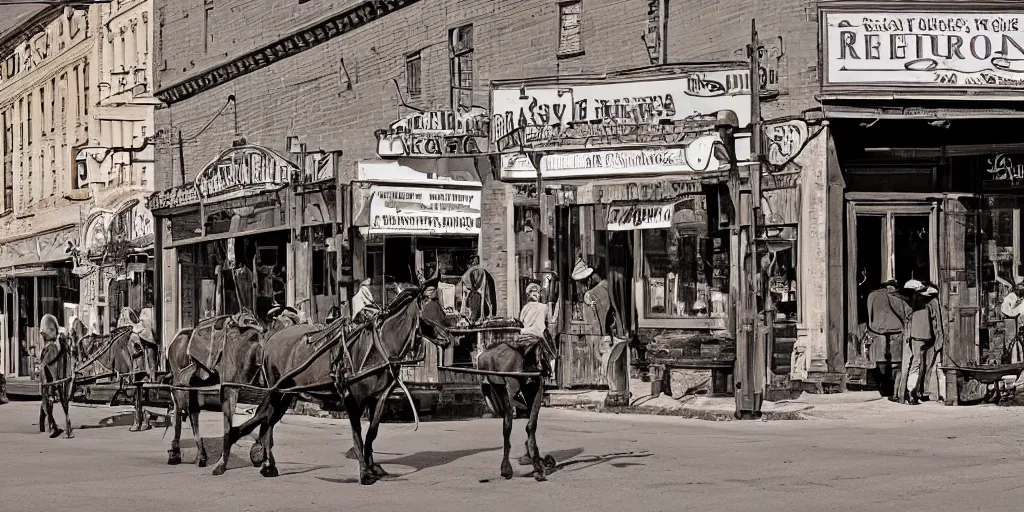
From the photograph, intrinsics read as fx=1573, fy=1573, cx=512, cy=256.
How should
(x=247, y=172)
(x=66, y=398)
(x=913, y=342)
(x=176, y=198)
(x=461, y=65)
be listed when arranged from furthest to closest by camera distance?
1. (x=176, y=198)
2. (x=247, y=172)
3. (x=461, y=65)
4. (x=913, y=342)
5. (x=66, y=398)

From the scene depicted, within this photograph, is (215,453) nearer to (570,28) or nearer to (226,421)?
(226,421)

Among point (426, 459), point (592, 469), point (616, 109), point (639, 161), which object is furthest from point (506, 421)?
point (616, 109)

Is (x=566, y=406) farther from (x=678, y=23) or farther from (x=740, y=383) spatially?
(x=678, y=23)

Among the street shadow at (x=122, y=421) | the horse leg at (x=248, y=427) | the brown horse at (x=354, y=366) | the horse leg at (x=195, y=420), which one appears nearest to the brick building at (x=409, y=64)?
the street shadow at (x=122, y=421)

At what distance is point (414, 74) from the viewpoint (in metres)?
32.6

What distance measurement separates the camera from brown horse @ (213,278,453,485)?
14.4 m

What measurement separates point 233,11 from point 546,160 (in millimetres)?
18629

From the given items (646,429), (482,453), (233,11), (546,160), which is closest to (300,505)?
(482,453)

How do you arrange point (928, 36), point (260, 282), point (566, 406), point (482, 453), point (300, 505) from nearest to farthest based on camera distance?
1. point (300, 505)
2. point (482, 453)
3. point (928, 36)
4. point (566, 406)
5. point (260, 282)

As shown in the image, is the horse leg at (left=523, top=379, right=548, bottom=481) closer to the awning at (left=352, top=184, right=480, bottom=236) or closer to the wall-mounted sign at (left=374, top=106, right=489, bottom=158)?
the wall-mounted sign at (left=374, top=106, right=489, bottom=158)

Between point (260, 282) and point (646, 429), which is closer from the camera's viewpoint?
point (646, 429)

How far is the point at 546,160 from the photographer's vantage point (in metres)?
25.5

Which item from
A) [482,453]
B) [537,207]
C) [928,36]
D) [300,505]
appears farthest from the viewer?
[537,207]

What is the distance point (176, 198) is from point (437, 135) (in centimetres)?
1225
